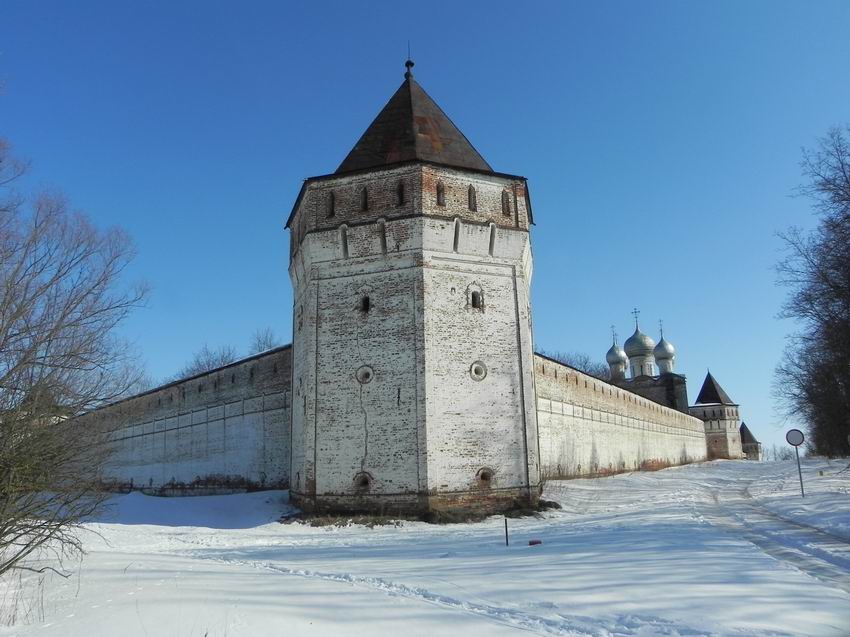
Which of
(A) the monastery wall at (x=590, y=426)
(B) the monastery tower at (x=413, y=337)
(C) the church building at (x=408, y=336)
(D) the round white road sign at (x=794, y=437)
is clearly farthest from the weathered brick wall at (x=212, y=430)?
(D) the round white road sign at (x=794, y=437)

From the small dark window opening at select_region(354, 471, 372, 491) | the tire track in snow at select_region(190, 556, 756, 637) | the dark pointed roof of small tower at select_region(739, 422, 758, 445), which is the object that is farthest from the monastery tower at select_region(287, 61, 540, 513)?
the dark pointed roof of small tower at select_region(739, 422, 758, 445)

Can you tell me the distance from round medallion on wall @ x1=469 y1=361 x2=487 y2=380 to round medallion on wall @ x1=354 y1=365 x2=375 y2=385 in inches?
86.4

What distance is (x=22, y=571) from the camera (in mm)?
8078

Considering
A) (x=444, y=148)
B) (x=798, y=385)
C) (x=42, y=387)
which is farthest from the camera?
(x=798, y=385)

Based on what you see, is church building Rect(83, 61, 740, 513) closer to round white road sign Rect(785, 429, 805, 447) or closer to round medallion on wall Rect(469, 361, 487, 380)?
round medallion on wall Rect(469, 361, 487, 380)

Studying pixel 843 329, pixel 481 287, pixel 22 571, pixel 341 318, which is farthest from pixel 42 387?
pixel 843 329

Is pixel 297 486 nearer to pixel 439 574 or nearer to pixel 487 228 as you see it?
pixel 487 228

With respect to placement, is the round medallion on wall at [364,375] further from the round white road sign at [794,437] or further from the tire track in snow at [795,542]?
the round white road sign at [794,437]

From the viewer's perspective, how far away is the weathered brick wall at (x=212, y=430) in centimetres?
1736

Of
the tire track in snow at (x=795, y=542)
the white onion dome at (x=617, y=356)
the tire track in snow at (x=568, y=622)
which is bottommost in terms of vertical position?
the tire track in snow at (x=795, y=542)

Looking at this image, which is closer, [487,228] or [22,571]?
[22,571]

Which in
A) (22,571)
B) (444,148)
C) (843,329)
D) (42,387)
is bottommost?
(22,571)

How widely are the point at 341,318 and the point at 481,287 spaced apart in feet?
10.8

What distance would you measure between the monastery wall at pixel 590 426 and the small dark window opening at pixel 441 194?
649 cm
